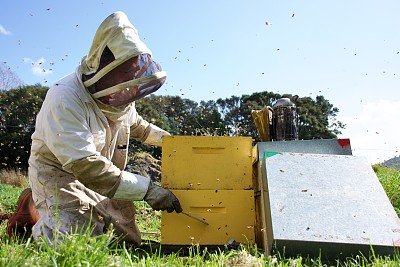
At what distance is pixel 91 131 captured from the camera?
3.21m

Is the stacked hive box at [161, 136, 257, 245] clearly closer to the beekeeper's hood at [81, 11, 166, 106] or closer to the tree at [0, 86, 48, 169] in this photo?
the beekeeper's hood at [81, 11, 166, 106]

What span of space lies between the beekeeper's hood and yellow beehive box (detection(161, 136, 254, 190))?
0.49m

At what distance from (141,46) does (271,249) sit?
1833 mm

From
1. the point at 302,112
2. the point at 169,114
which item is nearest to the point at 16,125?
the point at 169,114

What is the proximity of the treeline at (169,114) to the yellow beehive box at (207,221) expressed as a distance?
14.9 m

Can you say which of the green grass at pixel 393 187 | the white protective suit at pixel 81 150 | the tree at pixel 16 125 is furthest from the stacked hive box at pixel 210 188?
the tree at pixel 16 125

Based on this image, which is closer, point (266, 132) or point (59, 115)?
point (59, 115)

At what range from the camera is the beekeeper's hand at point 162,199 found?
120 inches

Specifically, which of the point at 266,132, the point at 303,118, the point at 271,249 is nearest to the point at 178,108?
the point at 303,118

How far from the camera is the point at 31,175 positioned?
3320 millimetres

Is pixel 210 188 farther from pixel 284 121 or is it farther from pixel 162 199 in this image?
pixel 284 121

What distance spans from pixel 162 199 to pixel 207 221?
0.45 metres

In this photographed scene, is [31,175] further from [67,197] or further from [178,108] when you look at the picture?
Answer: [178,108]

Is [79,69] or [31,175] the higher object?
[79,69]
